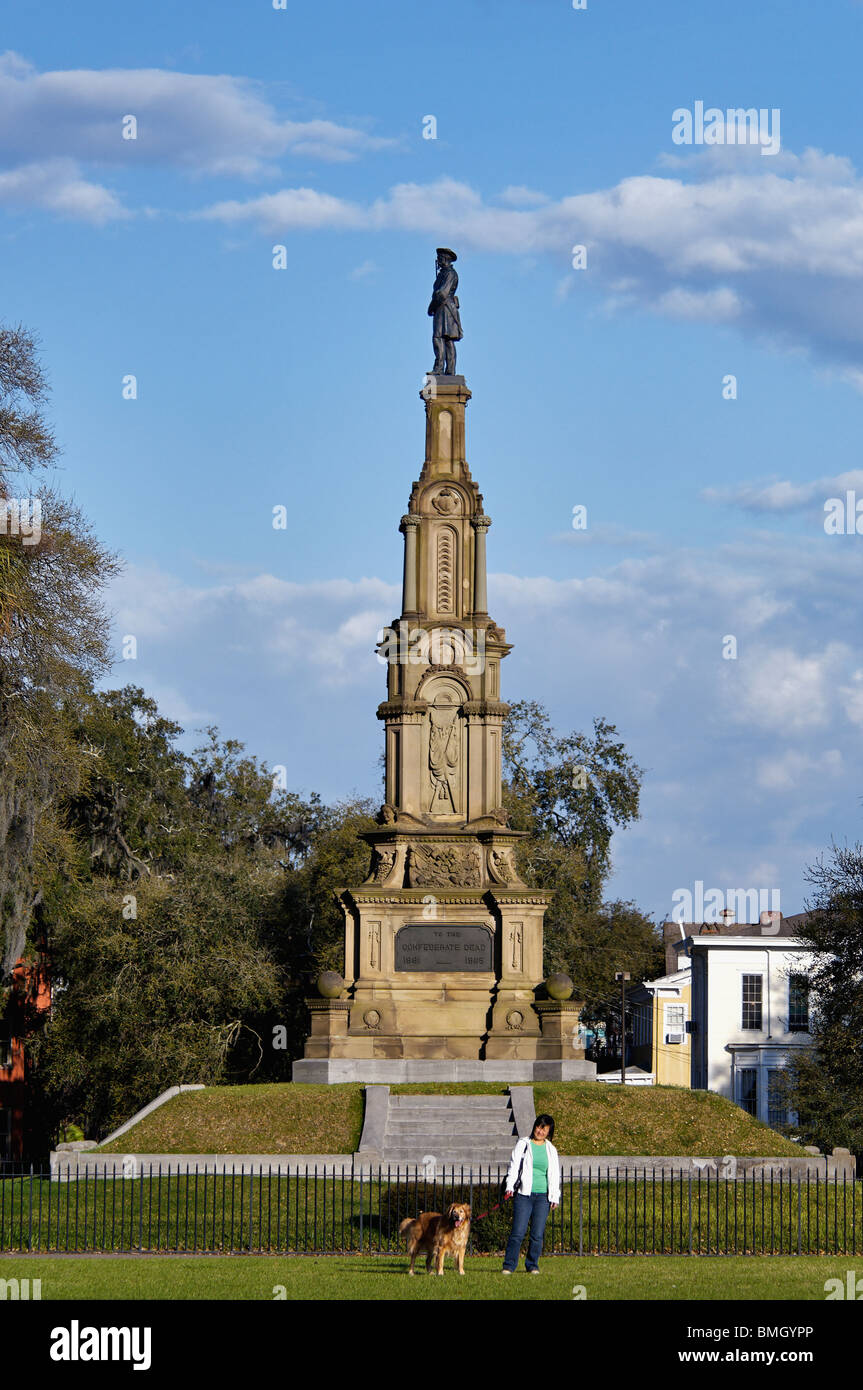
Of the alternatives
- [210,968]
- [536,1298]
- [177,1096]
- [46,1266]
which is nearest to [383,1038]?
[177,1096]

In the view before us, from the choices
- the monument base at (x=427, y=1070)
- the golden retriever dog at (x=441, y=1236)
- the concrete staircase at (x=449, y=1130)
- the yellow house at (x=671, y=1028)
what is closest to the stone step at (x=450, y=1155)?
the concrete staircase at (x=449, y=1130)

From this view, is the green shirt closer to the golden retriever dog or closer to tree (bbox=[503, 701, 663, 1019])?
the golden retriever dog

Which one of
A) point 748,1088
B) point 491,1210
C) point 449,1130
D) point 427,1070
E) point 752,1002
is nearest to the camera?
point 491,1210

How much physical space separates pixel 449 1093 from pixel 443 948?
4710 mm

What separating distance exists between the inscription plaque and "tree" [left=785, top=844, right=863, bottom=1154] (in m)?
9.88

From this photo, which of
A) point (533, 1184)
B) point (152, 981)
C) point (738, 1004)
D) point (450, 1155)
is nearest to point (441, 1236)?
point (533, 1184)

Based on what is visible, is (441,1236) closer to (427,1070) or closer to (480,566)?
(427,1070)

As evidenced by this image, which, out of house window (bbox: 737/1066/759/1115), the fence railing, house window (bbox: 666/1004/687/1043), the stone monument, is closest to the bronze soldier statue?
the stone monument

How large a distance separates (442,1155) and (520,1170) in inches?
480

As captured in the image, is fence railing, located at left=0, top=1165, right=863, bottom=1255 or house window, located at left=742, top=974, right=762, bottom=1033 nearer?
fence railing, located at left=0, top=1165, right=863, bottom=1255

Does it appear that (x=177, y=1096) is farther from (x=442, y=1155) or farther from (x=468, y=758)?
(x=468, y=758)

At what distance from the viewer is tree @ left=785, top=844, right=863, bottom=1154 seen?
44.2 m

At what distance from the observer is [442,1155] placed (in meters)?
31.3

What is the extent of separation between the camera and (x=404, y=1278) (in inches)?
770
